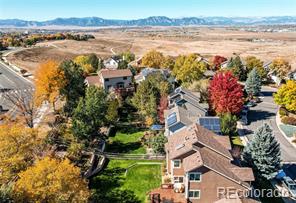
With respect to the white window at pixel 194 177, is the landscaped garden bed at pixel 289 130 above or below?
below

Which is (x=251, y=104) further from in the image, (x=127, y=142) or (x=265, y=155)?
(x=127, y=142)

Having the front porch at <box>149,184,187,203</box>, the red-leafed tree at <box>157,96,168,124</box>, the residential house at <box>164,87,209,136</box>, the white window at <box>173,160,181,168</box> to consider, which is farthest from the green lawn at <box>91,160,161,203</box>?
the red-leafed tree at <box>157,96,168,124</box>

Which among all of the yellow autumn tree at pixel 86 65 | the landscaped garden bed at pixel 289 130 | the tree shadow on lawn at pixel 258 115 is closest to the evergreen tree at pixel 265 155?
the landscaped garden bed at pixel 289 130

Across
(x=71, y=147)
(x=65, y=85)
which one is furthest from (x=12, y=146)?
(x=65, y=85)

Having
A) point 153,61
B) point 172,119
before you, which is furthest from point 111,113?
point 153,61

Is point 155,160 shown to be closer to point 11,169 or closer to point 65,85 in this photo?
point 11,169

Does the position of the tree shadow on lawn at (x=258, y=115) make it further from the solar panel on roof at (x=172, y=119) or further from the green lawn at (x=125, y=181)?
the green lawn at (x=125, y=181)

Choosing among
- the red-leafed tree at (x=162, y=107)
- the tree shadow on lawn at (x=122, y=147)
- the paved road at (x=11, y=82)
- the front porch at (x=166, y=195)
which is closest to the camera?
the front porch at (x=166, y=195)
